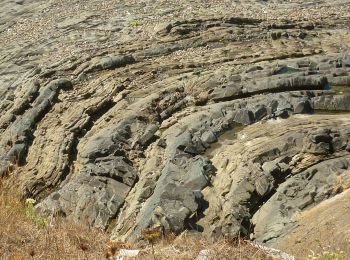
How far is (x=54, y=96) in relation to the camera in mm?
16719

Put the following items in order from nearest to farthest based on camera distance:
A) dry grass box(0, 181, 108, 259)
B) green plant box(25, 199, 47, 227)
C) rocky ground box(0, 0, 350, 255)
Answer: dry grass box(0, 181, 108, 259)
green plant box(25, 199, 47, 227)
rocky ground box(0, 0, 350, 255)

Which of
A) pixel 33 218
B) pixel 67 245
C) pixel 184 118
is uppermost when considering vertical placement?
pixel 67 245

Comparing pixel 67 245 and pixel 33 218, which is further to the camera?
pixel 33 218

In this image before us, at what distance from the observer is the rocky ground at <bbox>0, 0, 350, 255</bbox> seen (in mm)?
11172

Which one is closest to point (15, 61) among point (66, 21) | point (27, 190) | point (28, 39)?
point (28, 39)

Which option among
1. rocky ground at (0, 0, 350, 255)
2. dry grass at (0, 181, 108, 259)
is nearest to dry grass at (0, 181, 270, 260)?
dry grass at (0, 181, 108, 259)

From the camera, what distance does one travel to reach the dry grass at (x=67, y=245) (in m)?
7.20

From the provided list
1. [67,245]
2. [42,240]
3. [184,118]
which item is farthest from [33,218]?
[184,118]

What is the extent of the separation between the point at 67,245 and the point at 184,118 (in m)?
7.78

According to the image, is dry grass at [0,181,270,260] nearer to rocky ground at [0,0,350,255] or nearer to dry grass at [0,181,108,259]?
dry grass at [0,181,108,259]

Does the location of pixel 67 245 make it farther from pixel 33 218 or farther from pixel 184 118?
pixel 184 118

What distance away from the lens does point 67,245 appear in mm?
7453

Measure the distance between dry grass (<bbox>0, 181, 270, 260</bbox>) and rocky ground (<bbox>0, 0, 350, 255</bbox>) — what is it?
4.82 feet

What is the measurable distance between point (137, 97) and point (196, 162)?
14.1ft
